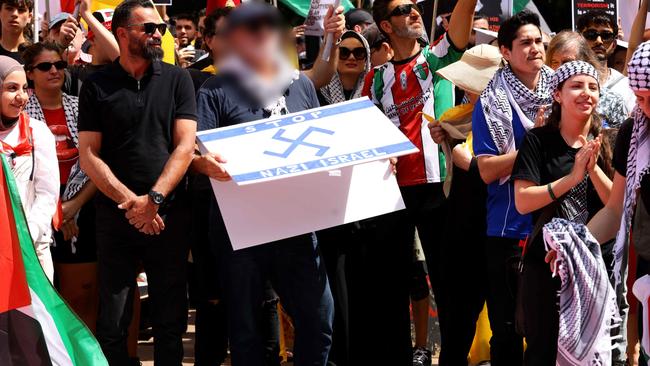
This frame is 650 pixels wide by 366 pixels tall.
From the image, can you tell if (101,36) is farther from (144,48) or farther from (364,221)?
(364,221)

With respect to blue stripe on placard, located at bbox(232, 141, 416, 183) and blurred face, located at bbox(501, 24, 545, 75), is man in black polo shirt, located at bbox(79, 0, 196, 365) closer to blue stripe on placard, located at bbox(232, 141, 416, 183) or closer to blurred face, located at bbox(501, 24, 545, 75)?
blue stripe on placard, located at bbox(232, 141, 416, 183)

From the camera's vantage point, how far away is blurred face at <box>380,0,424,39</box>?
25.4 feet

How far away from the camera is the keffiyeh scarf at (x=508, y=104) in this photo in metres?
6.68

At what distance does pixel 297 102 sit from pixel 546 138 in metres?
1.38

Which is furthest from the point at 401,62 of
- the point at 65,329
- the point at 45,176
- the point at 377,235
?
the point at 65,329

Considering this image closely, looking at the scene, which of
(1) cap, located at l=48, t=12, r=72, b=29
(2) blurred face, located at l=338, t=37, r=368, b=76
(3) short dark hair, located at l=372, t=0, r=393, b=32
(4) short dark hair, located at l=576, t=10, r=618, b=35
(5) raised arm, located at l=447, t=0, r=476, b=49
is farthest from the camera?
(1) cap, located at l=48, t=12, r=72, b=29

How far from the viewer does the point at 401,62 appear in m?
7.78

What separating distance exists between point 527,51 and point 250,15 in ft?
5.28

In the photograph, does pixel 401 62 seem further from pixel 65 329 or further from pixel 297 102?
pixel 65 329

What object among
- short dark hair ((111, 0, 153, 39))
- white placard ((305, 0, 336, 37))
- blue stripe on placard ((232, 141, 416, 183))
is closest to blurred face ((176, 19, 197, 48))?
white placard ((305, 0, 336, 37))

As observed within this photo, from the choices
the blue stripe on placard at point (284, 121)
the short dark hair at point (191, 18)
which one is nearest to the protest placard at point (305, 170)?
the blue stripe on placard at point (284, 121)

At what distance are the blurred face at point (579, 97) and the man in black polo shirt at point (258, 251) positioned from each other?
4.87ft

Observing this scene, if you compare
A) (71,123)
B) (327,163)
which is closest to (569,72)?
(327,163)

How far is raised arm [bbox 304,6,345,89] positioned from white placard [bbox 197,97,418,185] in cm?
99
